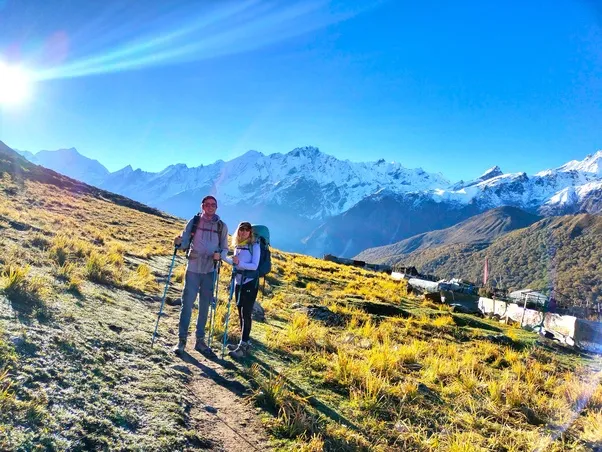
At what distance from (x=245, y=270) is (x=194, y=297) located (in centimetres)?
105

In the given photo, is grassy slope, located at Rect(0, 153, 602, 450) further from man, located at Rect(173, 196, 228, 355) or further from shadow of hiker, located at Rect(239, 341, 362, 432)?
man, located at Rect(173, 196, 228, 355)

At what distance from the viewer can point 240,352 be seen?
22.7ft

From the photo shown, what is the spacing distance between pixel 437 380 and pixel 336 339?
272 centimetres

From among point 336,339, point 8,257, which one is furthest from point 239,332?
point 8,257

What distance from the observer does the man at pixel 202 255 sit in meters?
6.95

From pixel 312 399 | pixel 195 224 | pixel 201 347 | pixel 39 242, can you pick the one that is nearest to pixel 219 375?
pixel 201 347

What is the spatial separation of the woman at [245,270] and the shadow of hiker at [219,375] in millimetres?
721

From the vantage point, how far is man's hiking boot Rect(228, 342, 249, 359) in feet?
22.5

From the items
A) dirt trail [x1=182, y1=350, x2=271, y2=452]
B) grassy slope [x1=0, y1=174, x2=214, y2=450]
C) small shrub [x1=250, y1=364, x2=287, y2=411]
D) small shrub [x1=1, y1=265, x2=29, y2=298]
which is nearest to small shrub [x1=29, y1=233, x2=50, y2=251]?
grassy slope [x1=0, y1=174, x2=214, y2=450]

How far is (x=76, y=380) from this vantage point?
410 cm

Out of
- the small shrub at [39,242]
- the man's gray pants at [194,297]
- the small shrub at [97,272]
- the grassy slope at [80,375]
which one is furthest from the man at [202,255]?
the small shrub at [39,242]

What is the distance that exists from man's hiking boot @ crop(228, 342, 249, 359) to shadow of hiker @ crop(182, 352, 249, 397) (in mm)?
257

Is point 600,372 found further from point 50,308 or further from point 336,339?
point 50,308

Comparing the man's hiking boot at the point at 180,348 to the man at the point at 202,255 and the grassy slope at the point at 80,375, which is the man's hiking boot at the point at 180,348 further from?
the man at the point at 202,255
